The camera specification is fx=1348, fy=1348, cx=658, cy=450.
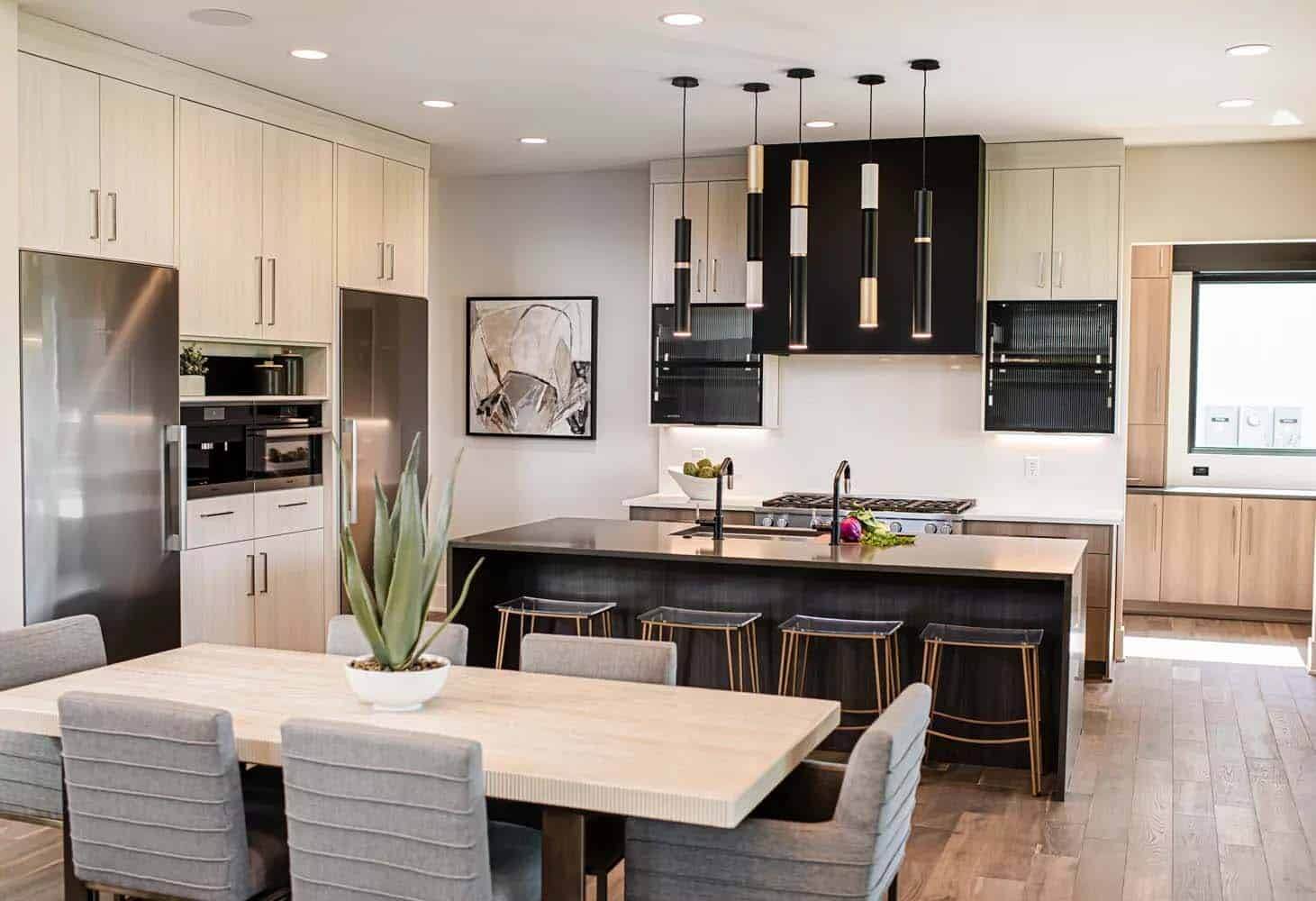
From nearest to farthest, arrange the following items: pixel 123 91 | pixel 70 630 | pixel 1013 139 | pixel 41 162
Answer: pixel 70 630 < pixel 41 162 < pixel 123 91 < pixel 1013 139

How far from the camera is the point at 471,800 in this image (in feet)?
8.07

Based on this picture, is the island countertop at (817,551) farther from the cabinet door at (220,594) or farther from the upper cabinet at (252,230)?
the upper cabinet at (252,230)

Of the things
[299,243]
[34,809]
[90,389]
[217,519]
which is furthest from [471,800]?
[299,243]

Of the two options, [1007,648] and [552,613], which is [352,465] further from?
[1007,648]

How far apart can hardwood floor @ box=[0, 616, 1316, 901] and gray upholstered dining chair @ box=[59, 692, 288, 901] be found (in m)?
1.25

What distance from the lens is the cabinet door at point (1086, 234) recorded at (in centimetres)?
694

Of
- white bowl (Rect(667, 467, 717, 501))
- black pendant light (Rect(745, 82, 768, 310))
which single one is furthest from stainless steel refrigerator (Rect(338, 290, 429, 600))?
black pendant light (Rect(745, 82, 768, 310))

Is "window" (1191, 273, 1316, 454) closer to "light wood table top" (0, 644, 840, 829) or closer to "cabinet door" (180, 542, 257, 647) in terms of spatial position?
"cabinet door" (180, 542, 257, 647)

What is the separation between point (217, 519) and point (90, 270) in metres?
1.23

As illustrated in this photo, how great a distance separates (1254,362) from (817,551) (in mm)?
5379

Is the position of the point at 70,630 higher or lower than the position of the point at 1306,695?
higher

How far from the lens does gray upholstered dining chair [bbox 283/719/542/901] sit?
2.46 metres

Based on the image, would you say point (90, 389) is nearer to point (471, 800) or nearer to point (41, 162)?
point (41, 162)

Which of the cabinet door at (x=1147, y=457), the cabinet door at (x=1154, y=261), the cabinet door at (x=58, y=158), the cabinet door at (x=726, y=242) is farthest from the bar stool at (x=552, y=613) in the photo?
the cabinet door at (x=1154, y=261)
